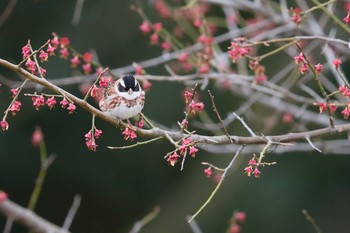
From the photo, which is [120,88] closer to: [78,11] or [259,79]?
[259,79]

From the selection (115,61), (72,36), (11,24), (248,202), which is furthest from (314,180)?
(11,24)

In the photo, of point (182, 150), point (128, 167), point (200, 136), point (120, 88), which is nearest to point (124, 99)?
point (120, 88)

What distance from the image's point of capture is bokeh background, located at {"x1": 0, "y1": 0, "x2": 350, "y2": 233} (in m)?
7.57

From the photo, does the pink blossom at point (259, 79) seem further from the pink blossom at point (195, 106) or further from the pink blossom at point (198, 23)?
the pink blossom at point (195, 106)

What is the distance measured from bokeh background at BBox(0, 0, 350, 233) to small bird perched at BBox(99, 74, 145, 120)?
3.60 m

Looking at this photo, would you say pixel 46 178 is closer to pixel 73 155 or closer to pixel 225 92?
pixel 73 155

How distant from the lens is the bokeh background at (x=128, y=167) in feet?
24.8

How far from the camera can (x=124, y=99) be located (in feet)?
11.6

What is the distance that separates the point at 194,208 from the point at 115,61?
1.77m

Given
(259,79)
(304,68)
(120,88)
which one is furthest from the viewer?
(259,79)

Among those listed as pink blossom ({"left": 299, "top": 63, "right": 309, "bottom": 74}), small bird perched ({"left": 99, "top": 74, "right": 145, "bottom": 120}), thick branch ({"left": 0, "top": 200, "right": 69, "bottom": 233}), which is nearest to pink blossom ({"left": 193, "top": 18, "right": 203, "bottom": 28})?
small bird perched ({"left": 99, "top": 74, "right": 145, "bottom": 120})

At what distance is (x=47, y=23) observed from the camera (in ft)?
24.9

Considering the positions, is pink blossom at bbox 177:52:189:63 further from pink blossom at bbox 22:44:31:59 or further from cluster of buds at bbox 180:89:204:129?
pink blossom at bbox 22:44:31:59

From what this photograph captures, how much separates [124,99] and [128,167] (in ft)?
14.7
